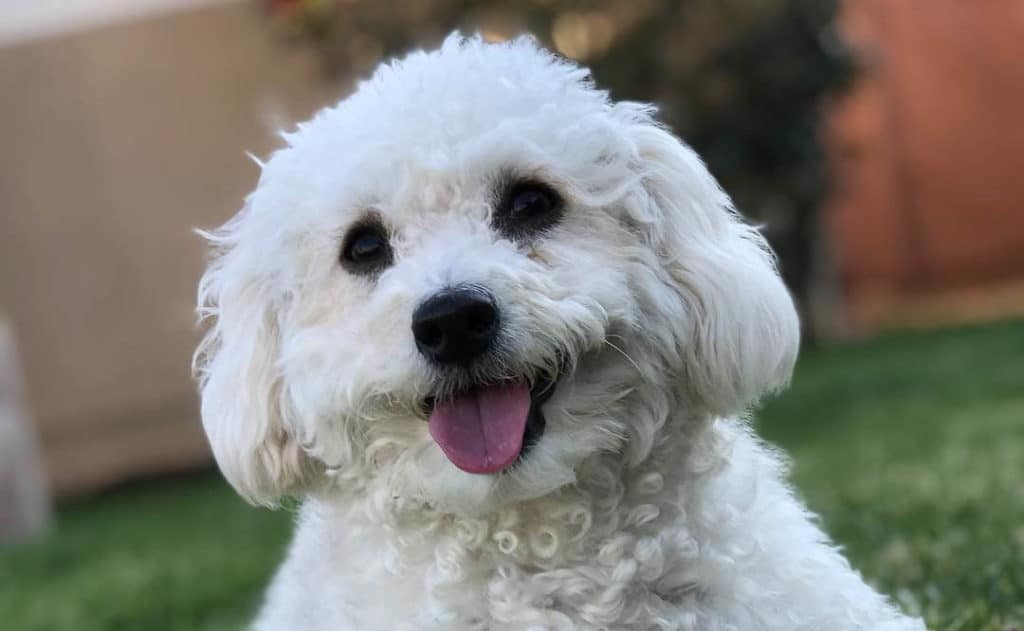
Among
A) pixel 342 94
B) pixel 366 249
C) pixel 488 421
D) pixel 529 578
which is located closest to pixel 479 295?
pixel 488 421

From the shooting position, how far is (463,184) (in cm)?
272

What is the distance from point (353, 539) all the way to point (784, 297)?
40.1 inches

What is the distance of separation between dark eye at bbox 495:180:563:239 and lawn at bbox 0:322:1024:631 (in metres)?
1.47

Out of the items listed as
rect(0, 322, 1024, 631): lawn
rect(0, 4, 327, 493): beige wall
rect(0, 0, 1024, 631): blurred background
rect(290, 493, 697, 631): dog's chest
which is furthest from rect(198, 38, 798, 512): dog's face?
rect(0, 4, 327, 493): beige wall

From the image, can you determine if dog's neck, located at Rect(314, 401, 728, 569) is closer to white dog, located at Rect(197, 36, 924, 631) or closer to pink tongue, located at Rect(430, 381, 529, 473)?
white dog, located at Rect(197, 36, 924, 631)

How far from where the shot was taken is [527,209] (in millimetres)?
2752

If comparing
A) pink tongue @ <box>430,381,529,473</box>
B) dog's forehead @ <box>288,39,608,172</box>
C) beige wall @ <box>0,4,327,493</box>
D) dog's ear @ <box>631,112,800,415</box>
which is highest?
dog's forehead @ <box>288,39,608,172</box>

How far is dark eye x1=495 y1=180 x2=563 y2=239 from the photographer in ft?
8.98

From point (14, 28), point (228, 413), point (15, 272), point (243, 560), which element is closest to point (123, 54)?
point (14, 28)

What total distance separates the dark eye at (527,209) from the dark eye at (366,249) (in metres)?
0.24

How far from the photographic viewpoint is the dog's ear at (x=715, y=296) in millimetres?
2639

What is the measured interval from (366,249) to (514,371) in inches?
18.4

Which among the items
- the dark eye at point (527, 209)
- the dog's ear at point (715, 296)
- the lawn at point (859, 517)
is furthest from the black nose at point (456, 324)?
the lawn at point (859, 517)

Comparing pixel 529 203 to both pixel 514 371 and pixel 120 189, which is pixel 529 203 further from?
pixel 120 189
